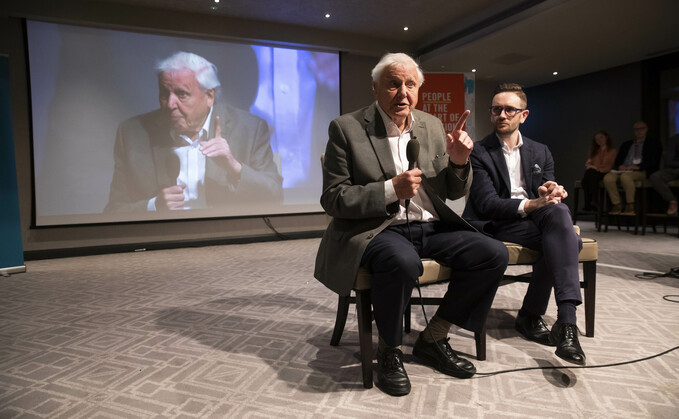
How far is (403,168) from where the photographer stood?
1.89 metres

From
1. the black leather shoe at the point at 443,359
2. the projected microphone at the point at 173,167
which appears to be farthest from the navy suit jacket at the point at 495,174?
the projected microphone at the point at 173,167

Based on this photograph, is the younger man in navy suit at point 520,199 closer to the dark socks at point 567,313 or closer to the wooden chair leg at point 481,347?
the dark socks at point 567,313

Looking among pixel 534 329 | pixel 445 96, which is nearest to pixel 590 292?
pixel 534 329

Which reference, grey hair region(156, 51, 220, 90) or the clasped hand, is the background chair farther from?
grey hair region(156, 51, 220, 90)

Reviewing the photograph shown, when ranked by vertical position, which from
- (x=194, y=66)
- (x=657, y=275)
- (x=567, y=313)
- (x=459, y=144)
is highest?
(x=194, y=66)

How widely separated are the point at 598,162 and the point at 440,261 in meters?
6.62

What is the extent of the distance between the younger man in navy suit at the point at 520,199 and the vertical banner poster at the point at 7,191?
4.52m

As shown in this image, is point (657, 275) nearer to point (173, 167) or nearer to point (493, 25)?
point (493, 25)

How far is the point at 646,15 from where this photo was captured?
18.4 ft

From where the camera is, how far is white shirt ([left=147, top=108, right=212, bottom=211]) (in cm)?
597

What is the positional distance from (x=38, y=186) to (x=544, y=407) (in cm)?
617

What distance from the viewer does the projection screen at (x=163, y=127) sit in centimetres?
548

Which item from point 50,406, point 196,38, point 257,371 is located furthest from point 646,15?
point 50,406

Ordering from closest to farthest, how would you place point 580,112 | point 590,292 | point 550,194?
1. point 550,194
2. point 590,292
3. point 580,112
